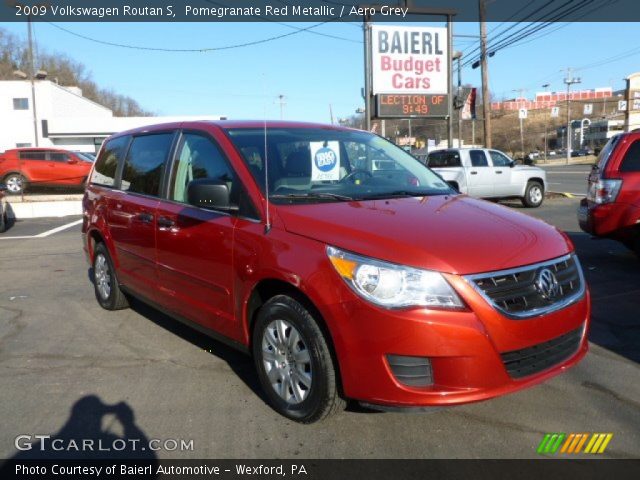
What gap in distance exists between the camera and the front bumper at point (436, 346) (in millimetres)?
2693

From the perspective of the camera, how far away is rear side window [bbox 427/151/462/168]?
15703mm

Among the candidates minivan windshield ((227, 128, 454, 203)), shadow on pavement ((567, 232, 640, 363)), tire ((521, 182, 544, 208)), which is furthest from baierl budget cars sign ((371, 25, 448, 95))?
minivan windshield ((227, 128, 454, 203))

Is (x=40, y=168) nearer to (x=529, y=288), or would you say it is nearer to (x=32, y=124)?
(x=529, y=288)

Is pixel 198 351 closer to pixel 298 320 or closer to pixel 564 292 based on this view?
pixel 298 320

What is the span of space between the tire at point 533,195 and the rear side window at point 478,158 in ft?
4.79

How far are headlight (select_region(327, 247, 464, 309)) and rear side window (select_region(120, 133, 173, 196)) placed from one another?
2367 millimetres

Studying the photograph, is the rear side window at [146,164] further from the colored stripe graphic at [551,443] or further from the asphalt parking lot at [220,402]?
the colored stripe graphic at [551,443]

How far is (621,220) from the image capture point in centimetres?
690

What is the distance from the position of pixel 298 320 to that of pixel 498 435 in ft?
4.34

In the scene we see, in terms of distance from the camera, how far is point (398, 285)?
9.02 feet

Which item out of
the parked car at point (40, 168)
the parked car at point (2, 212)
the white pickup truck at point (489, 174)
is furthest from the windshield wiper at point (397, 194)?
the parked car at point (40, 168)
